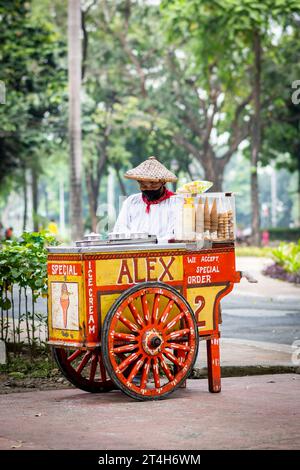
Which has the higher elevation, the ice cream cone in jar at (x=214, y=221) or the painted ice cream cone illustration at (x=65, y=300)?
the ice cream cone in jar at (x=214, y=221)

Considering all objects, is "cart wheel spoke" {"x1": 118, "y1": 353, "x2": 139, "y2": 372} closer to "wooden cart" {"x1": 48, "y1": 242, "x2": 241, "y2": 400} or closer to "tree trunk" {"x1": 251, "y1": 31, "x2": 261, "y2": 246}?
"wooden cart" {"x1": 48, "y1": 242, "x2": 241, "y2": 400}

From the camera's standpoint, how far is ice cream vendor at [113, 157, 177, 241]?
8773 mm

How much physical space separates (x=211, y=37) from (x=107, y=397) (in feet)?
93.2

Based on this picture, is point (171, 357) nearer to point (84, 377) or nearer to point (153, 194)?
point (84, 377)

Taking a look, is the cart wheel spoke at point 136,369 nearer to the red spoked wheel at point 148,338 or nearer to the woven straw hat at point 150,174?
the red spoked wheel at point 148,338

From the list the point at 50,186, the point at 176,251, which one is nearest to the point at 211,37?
the point at 176,251

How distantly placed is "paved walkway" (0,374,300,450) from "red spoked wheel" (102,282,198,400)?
6.4 inches

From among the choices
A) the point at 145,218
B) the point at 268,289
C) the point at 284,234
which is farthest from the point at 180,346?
the point at 284,234

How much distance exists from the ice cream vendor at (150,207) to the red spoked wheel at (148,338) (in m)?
0.85

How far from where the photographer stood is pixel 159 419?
7145mm

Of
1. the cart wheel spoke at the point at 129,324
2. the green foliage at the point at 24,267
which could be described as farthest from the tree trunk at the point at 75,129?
the cart wheel spoke at the point at 129,324

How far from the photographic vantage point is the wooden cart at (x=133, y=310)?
7.73 m

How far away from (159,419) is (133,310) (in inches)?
39.2
